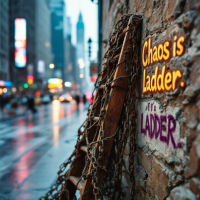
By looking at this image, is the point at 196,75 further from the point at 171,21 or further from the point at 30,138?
the point at 30,138

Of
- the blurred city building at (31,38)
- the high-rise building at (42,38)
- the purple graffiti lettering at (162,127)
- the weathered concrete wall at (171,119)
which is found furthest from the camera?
the high-rise building at (42,38)

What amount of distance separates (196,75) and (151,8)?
1404 mm

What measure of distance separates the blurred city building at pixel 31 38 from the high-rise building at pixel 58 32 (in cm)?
5824

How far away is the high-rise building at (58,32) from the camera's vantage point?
17350 centimetres

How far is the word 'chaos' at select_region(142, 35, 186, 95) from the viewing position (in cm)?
198

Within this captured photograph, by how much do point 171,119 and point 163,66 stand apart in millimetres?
550

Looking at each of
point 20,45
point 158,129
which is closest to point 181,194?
point 158,129

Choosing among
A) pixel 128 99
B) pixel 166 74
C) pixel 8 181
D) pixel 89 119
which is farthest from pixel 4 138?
pixel 166 74

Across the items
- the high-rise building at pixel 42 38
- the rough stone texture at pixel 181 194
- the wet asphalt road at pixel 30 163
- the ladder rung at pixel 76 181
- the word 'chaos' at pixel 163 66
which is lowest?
the wet asphalt road at pixel 30 163

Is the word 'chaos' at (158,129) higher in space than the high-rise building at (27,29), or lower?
lower

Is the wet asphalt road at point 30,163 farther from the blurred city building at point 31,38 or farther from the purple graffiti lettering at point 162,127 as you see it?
the blurred city building at point 31,38

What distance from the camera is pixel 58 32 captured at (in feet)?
606

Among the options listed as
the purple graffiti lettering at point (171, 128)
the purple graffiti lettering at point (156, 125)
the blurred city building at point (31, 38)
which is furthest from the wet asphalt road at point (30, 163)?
the blurred city building at point (31, 38)

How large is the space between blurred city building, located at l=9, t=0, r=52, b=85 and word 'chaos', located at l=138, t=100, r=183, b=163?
76.2 metres
